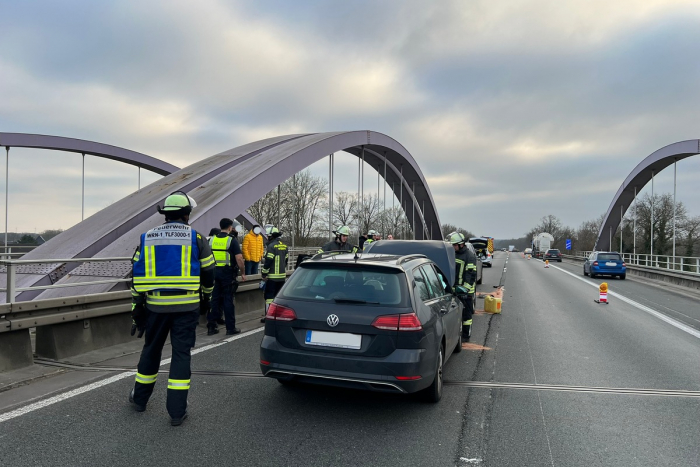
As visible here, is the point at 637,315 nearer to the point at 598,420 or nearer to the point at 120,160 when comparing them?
the point at 598,420

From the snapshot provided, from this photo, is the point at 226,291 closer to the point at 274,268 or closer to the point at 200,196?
the point at 274,268

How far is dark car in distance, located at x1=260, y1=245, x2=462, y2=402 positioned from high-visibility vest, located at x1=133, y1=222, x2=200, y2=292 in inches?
33.1

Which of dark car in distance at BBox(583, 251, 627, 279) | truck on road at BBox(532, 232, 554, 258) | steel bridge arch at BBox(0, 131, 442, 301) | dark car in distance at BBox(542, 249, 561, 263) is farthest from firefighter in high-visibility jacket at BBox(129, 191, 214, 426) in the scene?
truck on road at BBox(532, 232, 554, 258)

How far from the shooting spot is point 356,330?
13.5ft

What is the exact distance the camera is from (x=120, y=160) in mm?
33844

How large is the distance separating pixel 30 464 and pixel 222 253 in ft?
16.1

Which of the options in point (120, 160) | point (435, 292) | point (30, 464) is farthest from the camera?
point (120, 160)

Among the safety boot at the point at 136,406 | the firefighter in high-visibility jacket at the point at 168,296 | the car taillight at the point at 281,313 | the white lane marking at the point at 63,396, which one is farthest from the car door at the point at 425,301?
the white lane marking at the point at 63,396

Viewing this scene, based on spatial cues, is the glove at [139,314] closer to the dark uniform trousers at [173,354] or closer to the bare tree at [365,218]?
the dark uniform trousers at [173,354]

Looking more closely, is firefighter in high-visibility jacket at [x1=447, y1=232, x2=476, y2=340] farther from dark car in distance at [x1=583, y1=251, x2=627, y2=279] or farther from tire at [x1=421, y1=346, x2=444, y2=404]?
dark car in distance at [x1=583, y1=251, x2=627, y2=279]

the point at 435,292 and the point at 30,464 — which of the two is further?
the point at 435,292

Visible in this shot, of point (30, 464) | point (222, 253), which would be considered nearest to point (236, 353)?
point (222, 253)

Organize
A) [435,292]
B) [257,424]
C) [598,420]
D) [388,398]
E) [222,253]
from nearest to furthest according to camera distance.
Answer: [257,424], [598,420], [388,398], [435,292], [222,253]

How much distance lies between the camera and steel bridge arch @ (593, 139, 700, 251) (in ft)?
108
